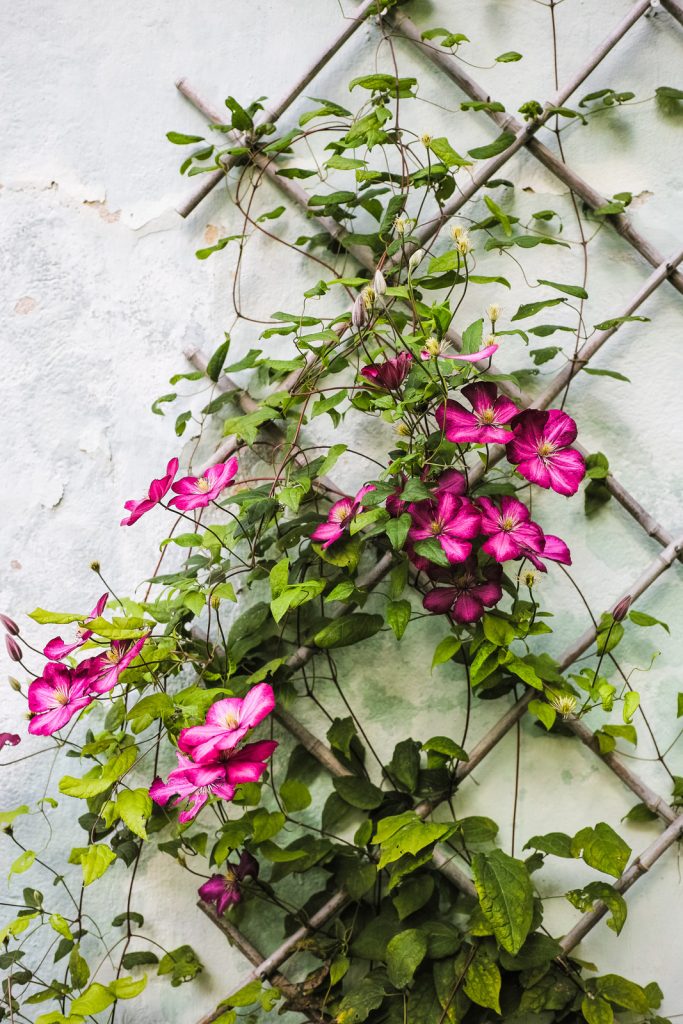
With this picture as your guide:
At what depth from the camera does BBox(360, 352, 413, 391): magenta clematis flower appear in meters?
1.16

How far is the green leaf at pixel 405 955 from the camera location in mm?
1095

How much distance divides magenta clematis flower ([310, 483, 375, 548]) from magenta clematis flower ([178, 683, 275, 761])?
23 cm

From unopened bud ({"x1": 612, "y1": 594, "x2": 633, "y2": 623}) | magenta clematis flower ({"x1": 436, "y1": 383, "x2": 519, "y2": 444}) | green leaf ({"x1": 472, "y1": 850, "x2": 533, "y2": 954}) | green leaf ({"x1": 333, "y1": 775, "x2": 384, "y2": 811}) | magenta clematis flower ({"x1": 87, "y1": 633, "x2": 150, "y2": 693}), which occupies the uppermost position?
magenta clematis flower ({"x1": 87, "y1": 633, "x2": 150, "y2": 693})

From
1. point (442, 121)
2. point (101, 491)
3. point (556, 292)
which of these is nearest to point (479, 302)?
point (556, 292)

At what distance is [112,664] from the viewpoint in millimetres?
1091

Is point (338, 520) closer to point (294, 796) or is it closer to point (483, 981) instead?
point (294, 796)

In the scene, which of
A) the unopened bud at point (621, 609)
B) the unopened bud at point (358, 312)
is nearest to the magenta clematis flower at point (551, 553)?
the unopened bud at point (621, 609)

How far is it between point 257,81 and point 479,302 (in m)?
0.51

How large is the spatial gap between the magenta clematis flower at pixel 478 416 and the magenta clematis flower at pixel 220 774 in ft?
1.46

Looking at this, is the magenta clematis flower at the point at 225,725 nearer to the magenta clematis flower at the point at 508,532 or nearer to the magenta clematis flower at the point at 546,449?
the magenta clematis flower at the point at 508,532

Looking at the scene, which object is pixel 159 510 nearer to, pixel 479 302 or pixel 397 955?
pixel 479 302

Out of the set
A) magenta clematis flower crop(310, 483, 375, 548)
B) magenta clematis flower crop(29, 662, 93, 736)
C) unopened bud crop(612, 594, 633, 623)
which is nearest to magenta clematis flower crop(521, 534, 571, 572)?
unopened bud crop(612, 594, 633, 623)

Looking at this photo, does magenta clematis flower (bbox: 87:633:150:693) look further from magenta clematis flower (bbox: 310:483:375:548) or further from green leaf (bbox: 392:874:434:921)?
green leaf (bbox: 392:874:434:921)

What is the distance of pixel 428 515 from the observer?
1099 millimetres
